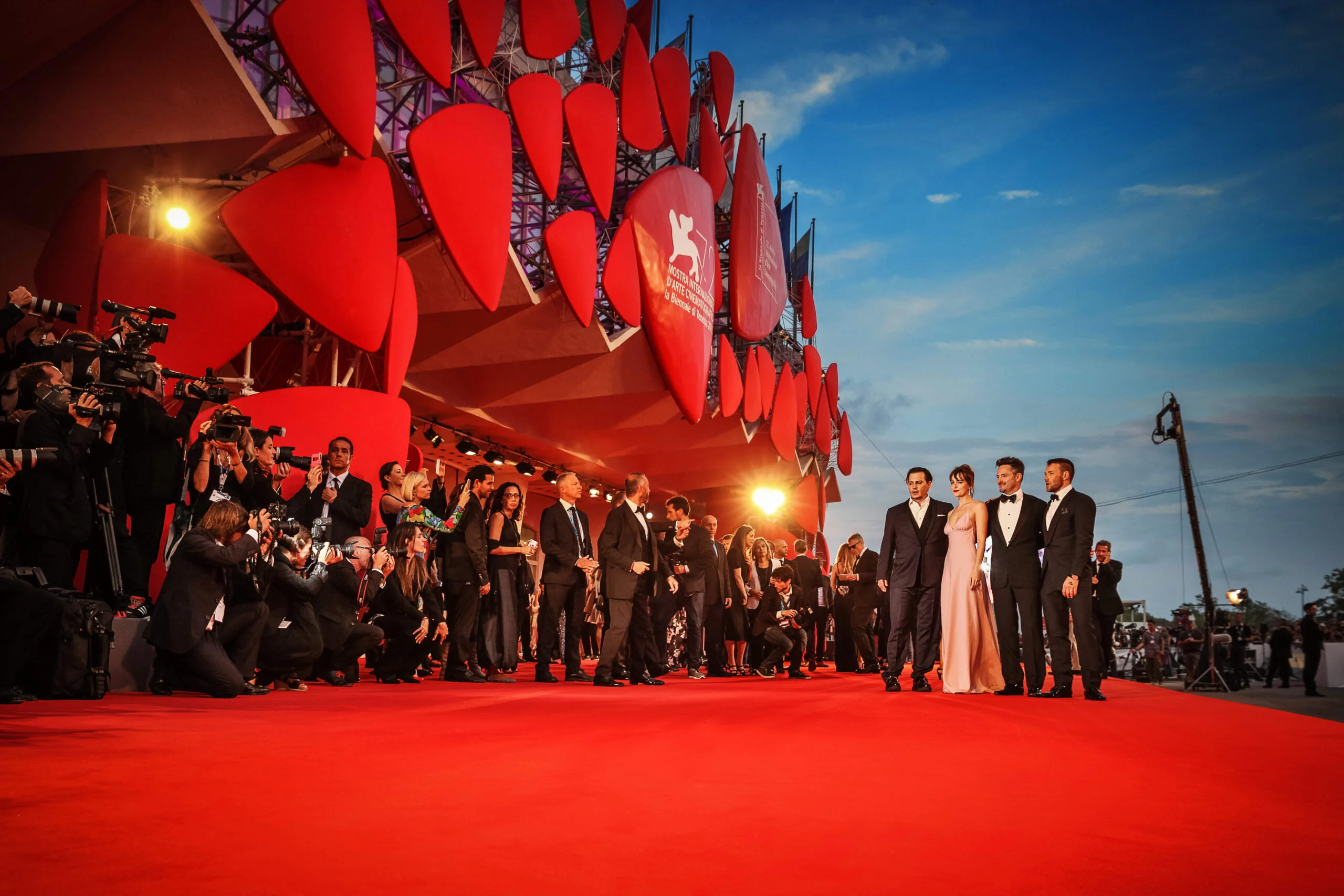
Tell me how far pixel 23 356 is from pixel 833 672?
899 cm

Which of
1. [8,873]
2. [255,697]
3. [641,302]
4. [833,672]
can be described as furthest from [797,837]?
[641,302]

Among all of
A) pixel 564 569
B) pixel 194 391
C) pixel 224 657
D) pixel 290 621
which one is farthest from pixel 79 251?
pixel 564 569

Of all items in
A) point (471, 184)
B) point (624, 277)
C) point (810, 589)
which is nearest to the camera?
point (471, 184)

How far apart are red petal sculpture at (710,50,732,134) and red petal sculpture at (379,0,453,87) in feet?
40.1

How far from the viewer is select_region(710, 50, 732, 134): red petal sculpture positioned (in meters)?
21.4

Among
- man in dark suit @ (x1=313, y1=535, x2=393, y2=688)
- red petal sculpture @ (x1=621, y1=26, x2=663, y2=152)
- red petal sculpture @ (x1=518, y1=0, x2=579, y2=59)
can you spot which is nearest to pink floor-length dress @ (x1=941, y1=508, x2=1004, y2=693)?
man in dark suit @ (x1=313, y1=535, x2=393, y2=688)

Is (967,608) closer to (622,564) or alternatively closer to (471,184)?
(622,564)

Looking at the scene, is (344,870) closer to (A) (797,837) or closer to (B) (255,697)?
(A) (797,837)

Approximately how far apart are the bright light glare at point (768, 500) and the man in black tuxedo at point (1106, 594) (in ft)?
56.9

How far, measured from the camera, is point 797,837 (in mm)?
2111

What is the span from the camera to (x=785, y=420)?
79.2 ft

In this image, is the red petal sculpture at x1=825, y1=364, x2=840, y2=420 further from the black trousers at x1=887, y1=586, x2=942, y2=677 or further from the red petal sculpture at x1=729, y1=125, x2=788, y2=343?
the black trousers at x1=887, y1=586, x2=942, y2=677

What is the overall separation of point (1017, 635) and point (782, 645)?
332 centimetres

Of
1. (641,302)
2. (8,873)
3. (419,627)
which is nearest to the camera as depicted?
(8,873)
